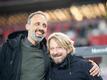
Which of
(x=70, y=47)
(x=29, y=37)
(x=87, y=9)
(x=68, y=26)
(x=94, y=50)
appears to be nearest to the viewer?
(x=70, y=47)

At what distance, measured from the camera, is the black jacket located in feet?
14.0

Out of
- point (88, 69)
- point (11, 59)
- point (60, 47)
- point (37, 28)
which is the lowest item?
point (88, 69)

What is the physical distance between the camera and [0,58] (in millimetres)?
4332

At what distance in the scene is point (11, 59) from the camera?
14.1 ft

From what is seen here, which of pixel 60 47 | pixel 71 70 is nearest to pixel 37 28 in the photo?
pixel 60 47

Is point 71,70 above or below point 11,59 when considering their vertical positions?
below

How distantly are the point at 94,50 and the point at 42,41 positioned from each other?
62cm

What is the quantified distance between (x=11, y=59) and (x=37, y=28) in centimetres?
39

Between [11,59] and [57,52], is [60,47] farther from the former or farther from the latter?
[11,59]

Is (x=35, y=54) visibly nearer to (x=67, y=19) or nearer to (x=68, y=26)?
(x=68, y=26)

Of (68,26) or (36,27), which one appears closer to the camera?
(36,27)

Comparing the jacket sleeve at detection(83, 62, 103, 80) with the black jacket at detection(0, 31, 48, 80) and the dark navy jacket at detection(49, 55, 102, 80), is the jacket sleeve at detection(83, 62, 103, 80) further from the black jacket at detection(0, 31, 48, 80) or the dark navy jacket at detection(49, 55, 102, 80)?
the black jacket at detection(0, 31, 48, 80)

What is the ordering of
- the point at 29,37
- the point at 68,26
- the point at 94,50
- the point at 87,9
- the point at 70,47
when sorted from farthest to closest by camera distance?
1. the point at 87,9
2. the point at 68,26
3. the point at 94,50
4. the point at 29,37
5. the point at 70,47

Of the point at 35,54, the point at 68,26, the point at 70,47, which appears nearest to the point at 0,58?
the point at 35,54
